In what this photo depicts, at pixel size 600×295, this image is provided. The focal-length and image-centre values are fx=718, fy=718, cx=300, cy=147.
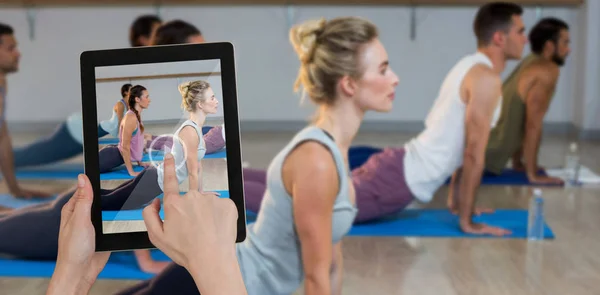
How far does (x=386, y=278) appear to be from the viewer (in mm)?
2912

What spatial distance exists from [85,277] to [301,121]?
5.83m

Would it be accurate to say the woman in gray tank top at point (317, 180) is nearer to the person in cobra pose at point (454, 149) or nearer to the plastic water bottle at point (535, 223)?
the person in cobra pose at point (454, 149)

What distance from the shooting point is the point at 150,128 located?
0.97 m

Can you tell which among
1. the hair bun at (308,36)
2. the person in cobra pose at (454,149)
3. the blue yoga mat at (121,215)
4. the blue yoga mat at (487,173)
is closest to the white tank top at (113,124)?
the blue yoga mat at (121,215)

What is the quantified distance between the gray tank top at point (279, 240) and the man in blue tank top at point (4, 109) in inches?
97.9

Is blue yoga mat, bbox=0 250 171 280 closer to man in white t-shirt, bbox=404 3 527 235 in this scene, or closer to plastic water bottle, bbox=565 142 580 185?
man in white t-shirt, bbox=404 3 527 235

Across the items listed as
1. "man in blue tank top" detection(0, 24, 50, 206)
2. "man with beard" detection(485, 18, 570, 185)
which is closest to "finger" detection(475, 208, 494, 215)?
"man with beard" detection(485, 18, 570, 185)

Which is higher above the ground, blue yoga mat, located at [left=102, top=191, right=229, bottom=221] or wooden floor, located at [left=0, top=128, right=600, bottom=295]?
blue yoga mat, located at [left=102, top=191, right=229, bottom=221]

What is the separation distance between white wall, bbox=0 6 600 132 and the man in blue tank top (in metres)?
Result: 2.47

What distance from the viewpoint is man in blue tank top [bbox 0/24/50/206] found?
3953 mm

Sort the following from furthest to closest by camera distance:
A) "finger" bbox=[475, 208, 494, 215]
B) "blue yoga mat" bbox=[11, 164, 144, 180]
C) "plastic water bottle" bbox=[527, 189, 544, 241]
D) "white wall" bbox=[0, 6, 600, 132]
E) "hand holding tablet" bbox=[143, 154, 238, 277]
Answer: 1. "white wall" bbox=[0, 6, 600, 132]
2. "blue yoga mat" bbox=[11, 164, 144, 180]
3. "finger" bbox=[475, 208, 494, 215]
4. "plastic water bottle" bbox=[527, 189, 544, 241]
5. "hand holding tablet" bbox=[143, 154, 238, 277]

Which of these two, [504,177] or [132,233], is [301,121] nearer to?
[504,177]

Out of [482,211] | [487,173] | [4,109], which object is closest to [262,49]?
[487,173]

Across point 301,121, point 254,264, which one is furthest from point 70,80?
point 254,264
